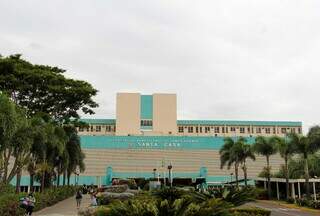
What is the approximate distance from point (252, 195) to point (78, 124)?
78.9 feet

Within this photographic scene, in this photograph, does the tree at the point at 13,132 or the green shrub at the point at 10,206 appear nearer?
the green shrub at the point at 10,206

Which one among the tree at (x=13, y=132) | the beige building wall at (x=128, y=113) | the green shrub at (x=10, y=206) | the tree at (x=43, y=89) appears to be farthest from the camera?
the beige building wall at (x=128, y=113)

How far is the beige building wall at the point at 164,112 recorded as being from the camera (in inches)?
4193

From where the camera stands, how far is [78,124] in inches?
1419

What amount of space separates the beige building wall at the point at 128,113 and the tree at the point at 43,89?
71103 millimetres

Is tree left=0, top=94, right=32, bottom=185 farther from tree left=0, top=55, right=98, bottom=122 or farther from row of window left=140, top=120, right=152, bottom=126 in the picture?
row of window left=140, top=120, right=152, bottom=126

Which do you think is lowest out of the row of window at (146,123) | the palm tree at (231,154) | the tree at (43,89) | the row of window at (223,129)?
the palm tree at (231,154)

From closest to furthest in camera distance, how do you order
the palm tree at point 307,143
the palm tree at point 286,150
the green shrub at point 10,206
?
the green shrub at point 10,206 → the palm tree at point 307,143 → the palm tree at point 286,150

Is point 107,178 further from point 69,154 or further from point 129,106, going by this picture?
point 69,154

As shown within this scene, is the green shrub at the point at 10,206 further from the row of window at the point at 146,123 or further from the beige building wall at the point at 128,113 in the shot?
the row of window at the point at 146,123

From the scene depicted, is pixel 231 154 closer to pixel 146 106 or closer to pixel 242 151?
pixel 242 151

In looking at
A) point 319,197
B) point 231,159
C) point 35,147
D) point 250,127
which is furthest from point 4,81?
point 250,127

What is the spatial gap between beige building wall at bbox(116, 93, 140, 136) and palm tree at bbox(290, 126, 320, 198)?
2491 inches

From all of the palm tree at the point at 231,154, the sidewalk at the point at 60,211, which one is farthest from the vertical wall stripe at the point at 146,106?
the sidewalk at the point at 60,211
